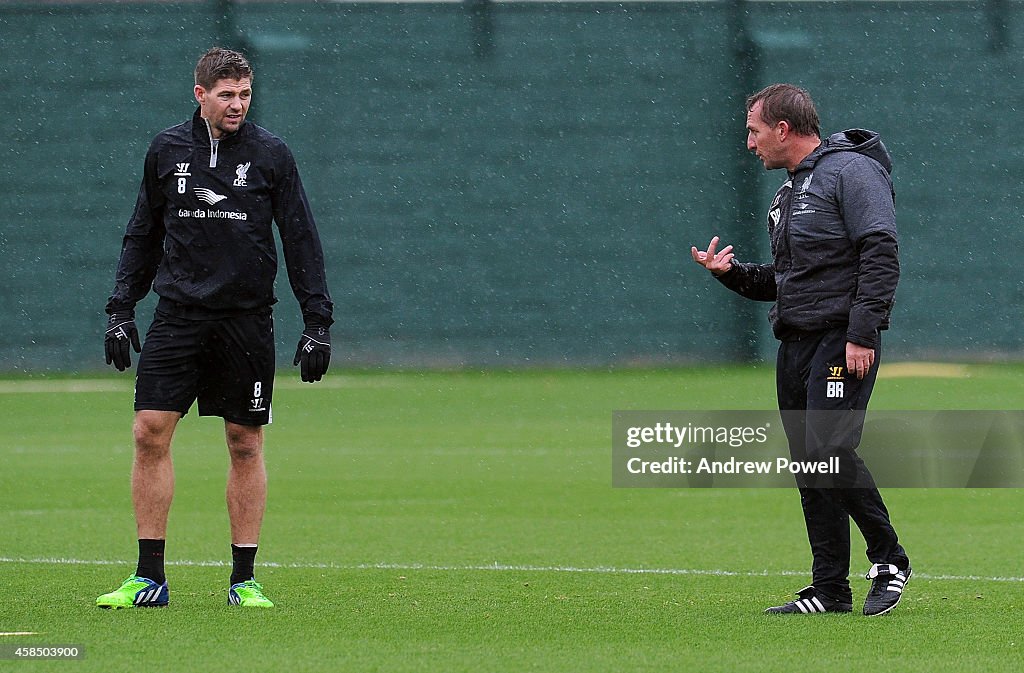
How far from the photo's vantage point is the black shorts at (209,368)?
22.7ft

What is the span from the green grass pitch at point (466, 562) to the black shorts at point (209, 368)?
762 mm

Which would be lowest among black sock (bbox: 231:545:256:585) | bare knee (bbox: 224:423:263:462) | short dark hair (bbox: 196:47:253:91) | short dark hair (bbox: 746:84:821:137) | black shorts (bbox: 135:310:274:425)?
black sock (bbox: 231:545:256:585)

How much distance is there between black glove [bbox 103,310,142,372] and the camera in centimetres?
703

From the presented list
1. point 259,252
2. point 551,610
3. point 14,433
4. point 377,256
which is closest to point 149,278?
point 259,252

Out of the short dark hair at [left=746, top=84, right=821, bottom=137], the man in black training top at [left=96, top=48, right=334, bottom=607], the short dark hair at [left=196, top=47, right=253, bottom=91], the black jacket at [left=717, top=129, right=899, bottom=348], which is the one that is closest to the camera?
the black jacket at [left=717, top=129, right=899, bottom=348]

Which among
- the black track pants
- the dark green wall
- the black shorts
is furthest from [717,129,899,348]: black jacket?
the dark green wall

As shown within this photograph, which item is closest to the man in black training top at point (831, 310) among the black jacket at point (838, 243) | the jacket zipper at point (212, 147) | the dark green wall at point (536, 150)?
the black jacket at point (838, 243)

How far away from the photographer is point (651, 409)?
60.6ft

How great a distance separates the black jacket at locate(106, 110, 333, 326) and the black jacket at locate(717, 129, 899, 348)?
5.72ft

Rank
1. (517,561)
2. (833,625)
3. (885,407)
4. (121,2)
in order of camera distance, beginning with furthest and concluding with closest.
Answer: (121,2) → (885,407) → (517,561) → (833,625)

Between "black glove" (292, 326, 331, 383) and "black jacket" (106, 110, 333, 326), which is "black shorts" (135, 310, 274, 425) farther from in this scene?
"black glove" (292, 326, 331, 383)

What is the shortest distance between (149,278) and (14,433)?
9082 millimetres

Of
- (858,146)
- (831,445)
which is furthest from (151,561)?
(858,146)

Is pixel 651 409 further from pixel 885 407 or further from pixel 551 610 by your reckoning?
pixel 551 610
